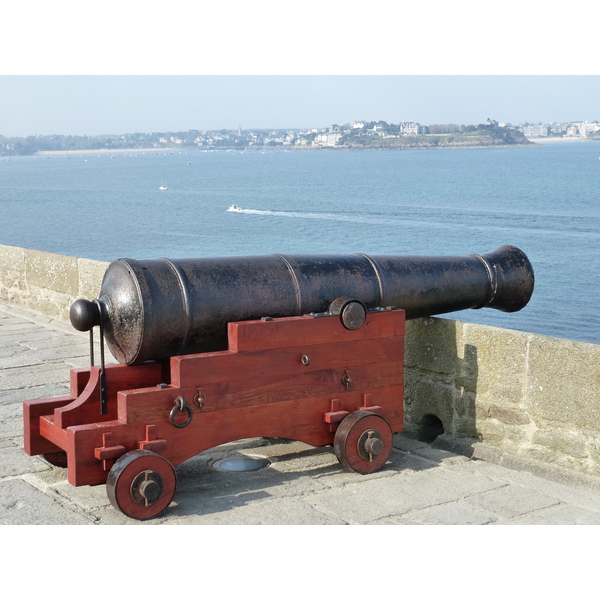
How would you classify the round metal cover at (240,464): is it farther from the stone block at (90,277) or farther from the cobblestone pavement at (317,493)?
the stone block at (90,277)

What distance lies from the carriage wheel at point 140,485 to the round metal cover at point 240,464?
643 millimetres

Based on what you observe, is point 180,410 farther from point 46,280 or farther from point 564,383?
point 46,280

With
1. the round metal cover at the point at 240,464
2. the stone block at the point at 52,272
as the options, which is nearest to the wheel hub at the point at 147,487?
the round metal cover at the point at 240,464

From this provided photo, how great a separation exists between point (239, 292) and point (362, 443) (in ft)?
2.88

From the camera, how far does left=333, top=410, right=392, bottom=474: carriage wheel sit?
3916 millimetres

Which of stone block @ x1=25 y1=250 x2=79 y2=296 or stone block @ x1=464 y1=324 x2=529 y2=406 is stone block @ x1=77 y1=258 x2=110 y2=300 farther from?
stone block @ x1=464 y1=324 x2=529 y2=406

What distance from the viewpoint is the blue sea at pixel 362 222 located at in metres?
30.2

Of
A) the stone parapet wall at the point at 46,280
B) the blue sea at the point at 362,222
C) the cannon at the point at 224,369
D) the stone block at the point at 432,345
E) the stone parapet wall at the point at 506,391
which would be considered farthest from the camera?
the blue sea at the point at 362,222

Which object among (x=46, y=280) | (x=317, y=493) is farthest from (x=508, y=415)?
(x=46, y=280)

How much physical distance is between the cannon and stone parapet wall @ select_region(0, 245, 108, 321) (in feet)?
11.3

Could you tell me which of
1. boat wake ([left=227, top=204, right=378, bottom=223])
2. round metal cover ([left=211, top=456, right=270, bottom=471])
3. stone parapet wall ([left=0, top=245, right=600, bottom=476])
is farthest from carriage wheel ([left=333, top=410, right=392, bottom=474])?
boat wake ([left=227, top=204, right=378, bottom=223])

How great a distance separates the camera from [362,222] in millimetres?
46812

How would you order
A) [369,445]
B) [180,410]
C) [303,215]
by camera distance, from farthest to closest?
1. [303,215]
2. [369,445]
3. [180,410]

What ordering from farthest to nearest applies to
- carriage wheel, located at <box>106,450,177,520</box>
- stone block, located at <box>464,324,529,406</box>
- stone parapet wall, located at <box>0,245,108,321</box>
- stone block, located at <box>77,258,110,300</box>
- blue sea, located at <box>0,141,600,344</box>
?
blue sea, located at <box>0,141,600,344</box> → stone parapet wall, located at <box>0,245,108,321</box> → stone block, located at <box>77,258,110,300</box> → stone block, located at <box>464,324,529,406</box> → carriage wheel, located at <box>106,450,177,520</box>
